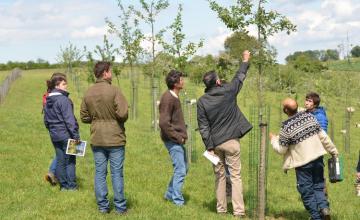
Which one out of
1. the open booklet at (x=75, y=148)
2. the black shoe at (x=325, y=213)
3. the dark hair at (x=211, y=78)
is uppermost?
the dark hair at (x=211, y=78)

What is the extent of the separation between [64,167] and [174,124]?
7.07 ft

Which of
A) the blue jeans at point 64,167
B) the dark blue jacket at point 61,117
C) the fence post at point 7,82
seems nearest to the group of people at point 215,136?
the dark blue jacket at point 61,117

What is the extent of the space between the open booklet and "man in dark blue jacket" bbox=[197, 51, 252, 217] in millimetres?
2068

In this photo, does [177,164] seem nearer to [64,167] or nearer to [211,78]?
[211,78]

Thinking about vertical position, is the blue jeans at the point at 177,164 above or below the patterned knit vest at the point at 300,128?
below

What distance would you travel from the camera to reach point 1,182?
9383 mm

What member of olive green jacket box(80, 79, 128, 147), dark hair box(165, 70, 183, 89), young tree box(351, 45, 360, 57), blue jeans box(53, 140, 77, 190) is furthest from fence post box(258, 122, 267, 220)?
young tree box(351, 45, 360, 57)

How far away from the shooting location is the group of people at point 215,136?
695 centimetres

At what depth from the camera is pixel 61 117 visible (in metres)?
8.45

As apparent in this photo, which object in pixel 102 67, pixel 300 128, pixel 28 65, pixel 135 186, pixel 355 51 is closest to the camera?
pixel 300 128

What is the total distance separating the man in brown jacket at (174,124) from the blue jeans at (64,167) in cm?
185

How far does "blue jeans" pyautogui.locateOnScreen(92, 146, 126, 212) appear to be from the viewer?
720 cm

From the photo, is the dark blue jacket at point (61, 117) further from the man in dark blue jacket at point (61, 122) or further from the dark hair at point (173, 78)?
the dark hair at point (173, 78)

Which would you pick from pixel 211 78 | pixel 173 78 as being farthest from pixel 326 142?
pixel 173 78
